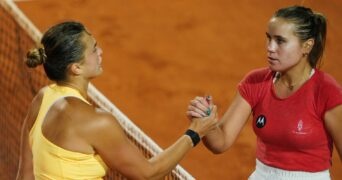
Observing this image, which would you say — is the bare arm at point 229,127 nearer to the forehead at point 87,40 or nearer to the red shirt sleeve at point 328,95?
the red shirt sleeve at point 328,95

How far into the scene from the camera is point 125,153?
3.29m

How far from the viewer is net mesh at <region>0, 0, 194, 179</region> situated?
598 cm

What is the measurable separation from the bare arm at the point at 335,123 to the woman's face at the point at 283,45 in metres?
0.35

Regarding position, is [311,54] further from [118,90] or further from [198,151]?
[118,90]

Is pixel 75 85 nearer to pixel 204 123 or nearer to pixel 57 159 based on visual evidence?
pixel 57 159

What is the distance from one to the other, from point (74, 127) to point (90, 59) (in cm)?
39

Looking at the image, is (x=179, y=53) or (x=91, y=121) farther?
(x=179, y=53)

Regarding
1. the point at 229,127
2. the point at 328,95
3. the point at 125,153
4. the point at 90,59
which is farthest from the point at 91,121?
the point at 328,95

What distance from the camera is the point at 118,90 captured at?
7.46 metres

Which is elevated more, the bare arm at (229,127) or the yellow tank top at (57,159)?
the yellow tank top at (57,159)

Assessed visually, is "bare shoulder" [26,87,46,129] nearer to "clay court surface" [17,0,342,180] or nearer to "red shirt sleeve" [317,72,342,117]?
"red shirt sleeve" [317,72,342,117]

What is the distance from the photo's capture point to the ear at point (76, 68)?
3.32 metres

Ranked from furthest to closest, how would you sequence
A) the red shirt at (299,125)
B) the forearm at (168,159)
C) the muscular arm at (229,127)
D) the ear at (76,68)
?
the muscular arm at (229,127)
the red shirt at (299,125)
the forearm at (168,159)
the ear at (76,68)

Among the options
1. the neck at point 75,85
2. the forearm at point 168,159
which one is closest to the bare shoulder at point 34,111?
the neck at point 75,85
